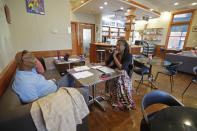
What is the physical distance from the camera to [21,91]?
1.00 m

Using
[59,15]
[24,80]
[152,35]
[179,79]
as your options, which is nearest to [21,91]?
[24,80]

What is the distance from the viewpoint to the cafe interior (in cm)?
90

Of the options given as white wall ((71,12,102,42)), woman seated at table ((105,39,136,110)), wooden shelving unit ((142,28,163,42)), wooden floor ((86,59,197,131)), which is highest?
white wall ((71,12,102,42))

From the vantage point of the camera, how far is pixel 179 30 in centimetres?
612

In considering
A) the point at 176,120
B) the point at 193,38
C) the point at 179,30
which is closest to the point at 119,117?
the point at 176,120

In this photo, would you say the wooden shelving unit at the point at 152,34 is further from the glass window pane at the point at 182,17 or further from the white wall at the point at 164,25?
the glass window pane at the point at 182,17

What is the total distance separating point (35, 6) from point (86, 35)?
3.81m

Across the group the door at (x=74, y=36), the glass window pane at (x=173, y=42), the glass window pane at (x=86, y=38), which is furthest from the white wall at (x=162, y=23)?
the door at (x=74, y=36)

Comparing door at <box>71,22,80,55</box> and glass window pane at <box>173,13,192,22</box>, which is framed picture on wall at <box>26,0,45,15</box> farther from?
glass window pane at <box>173,13,192,22</box>

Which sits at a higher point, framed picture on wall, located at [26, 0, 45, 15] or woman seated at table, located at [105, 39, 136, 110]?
framed picture on wall, located at [26, 0, 45, 15]

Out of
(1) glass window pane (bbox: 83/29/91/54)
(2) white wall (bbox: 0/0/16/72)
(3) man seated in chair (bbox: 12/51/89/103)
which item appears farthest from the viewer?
(1) glass window pane (bbox: 83/29/91/54)

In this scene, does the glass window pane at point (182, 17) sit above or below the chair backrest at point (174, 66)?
above

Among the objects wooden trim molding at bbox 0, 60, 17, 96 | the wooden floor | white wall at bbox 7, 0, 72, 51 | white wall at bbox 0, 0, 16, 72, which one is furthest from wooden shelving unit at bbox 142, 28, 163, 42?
wooden trim molding at bbox 0, 60, 17, 96

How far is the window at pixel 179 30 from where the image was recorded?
5.77 metres
